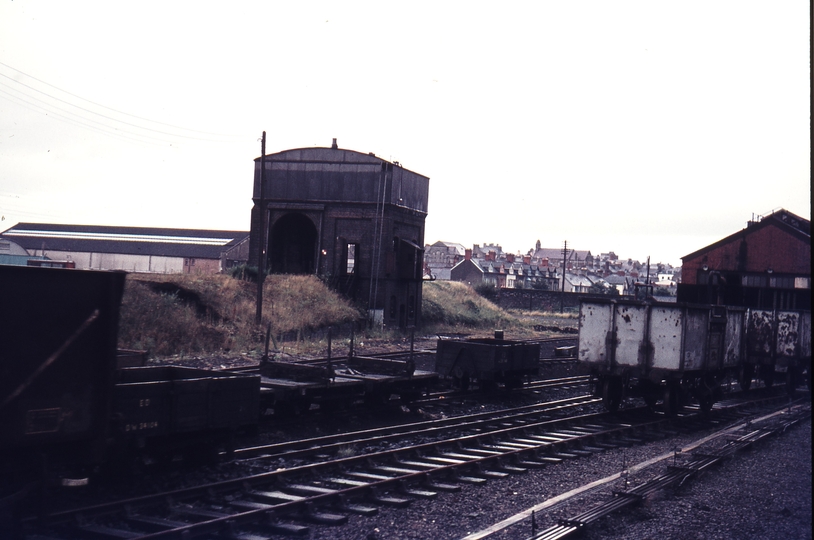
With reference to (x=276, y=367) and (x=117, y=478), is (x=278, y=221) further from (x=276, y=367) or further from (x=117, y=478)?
(x=117, y=478)

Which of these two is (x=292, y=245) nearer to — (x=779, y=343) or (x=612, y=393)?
(x=779, y=343)

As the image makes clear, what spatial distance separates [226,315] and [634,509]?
72.8ft

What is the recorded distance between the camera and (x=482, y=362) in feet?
59.6

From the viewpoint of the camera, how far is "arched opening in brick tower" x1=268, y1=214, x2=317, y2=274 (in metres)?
39.5

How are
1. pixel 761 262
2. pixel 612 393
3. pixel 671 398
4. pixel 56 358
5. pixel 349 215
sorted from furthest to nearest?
pixel 761 262
pixel 349 215
pixel 612 393
pixel 671 398
pixel 56 358

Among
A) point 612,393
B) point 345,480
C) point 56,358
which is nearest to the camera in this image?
point 56,358

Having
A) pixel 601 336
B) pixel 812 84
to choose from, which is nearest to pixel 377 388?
pixel 601 336

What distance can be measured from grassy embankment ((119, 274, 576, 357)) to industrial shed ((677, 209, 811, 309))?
11801mm

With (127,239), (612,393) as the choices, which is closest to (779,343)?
(612,393)

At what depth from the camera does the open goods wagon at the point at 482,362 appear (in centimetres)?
1814

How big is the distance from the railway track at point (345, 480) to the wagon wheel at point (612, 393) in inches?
41.2

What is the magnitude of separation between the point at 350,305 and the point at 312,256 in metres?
7.83

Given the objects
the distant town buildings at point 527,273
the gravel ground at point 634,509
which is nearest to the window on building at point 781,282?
the gravel ground at point 634,509

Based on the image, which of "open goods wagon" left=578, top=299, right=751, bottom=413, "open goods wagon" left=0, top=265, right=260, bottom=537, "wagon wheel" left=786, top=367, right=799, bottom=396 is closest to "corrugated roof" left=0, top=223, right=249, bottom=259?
"wagon wheel" left=786, top=367, right=799, bottom=396
